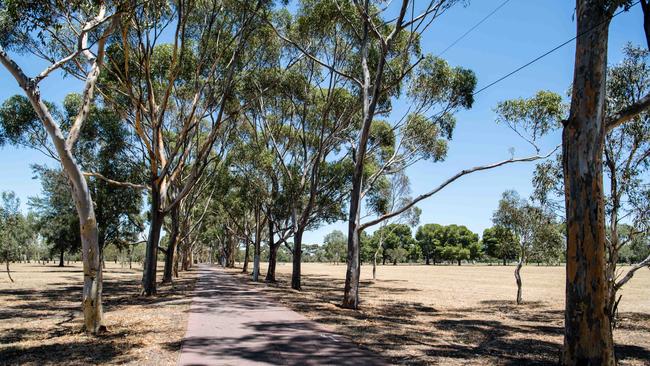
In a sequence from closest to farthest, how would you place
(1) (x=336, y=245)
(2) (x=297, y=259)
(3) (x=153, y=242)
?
(3) (x=153, y=242) < (2) (x=297, y=259) < (1) (x=336, y=245)

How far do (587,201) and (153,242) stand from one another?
1473cm

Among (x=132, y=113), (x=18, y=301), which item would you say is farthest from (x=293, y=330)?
(x=132, y=113)

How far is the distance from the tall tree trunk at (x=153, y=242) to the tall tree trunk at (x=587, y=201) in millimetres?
13546

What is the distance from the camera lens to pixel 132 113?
1973 cm

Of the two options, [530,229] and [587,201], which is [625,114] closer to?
[587,201]

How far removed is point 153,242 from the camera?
54.7 feet

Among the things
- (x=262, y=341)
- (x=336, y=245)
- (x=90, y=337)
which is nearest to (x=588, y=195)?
(x=262, y=341)

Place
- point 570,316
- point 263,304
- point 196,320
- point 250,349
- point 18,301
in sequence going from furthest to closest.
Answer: point 18,301
point 263,304
point 196,320
point 250,349
point 570,316

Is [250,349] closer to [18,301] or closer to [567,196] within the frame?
[567,196]

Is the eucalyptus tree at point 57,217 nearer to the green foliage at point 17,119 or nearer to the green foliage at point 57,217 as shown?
the green foliage at point 57,217

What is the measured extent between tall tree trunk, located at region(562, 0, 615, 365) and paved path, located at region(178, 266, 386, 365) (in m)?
2.92

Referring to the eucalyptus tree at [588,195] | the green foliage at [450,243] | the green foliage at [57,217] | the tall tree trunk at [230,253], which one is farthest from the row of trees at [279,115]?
the green foliage at [450,243]

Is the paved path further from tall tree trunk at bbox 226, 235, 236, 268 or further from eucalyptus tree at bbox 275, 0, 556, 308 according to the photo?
tall tree trunk at bbox 226, 235, 236, 268

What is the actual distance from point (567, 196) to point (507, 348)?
491cm
